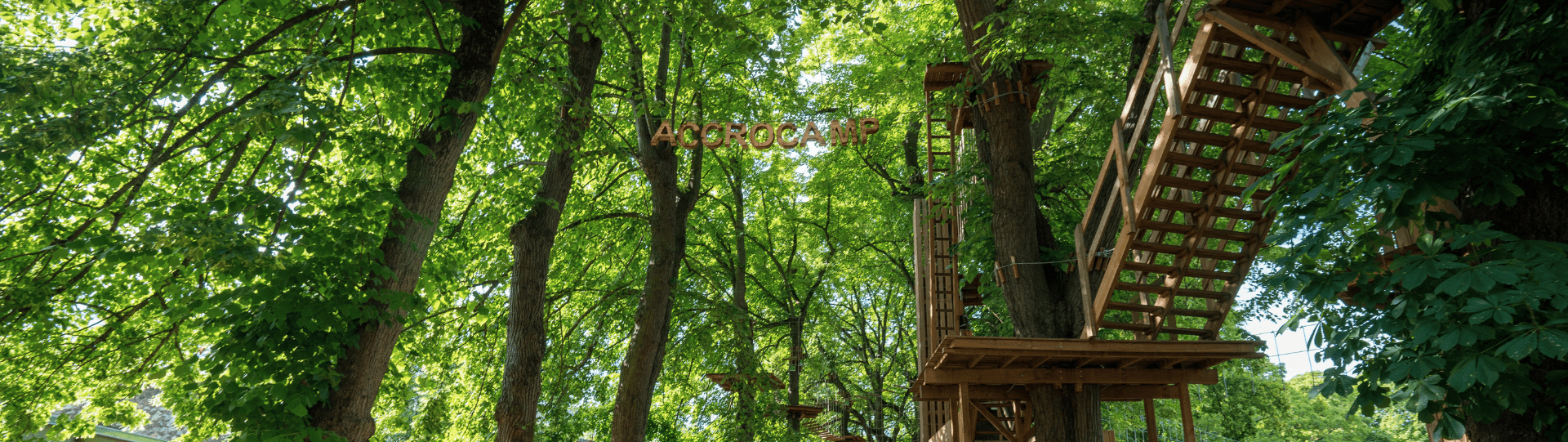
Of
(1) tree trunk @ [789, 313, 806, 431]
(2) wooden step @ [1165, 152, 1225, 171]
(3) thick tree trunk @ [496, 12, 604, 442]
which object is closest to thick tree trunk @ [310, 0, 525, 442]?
(3) thick tree trunk @ [496, 12, 604, 442]

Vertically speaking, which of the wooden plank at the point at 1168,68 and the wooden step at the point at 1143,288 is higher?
the wooden plank at the point at 1168,68

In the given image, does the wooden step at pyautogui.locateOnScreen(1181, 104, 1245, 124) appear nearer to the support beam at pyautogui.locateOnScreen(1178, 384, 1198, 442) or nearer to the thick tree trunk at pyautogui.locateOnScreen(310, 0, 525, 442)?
the support beam at pyautogui.locateOnScreen(1178, 384, 1198, 442)

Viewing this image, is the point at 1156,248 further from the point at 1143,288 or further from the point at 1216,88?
the point at 1216,88

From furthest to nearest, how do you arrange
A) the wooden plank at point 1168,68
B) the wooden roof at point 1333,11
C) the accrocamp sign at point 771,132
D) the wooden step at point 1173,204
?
1. the accrocamp sign at point 771,132
2. the wooden step at point 1173,204
3. the wooden plank at point 1168,68
4. the wooden roof at point 1333,11

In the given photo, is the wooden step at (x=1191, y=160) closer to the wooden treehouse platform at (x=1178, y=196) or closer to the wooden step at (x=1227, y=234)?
the wooden treehouse platform at (x=1178, y=196)

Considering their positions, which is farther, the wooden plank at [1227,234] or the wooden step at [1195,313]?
the wooden step at [1195,313]

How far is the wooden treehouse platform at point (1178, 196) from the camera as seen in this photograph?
634cm

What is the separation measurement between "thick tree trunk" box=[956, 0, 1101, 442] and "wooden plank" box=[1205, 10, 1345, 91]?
6.45 feet

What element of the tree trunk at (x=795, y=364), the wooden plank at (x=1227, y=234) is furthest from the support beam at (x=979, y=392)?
the tree trunk at (x=795, y=364)

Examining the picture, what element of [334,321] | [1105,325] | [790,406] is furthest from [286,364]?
[790,406]

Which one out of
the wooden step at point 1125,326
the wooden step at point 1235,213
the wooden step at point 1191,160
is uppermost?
the wooden step at point 1191,160

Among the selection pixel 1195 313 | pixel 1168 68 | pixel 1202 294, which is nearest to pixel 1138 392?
pixel 1195 313

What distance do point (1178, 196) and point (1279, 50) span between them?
1.52 meters

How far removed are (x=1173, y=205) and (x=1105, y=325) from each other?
44.7 inches
